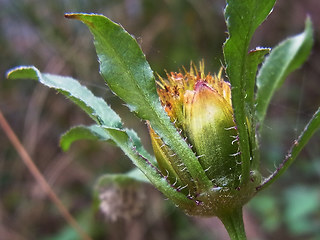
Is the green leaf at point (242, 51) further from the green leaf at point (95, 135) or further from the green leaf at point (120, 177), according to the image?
the green leaf at point (120, 177)

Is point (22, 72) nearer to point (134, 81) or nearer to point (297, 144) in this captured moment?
point (134, 81)

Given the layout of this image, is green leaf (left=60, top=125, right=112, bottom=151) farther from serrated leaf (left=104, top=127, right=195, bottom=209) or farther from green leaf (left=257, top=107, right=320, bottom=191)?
green leaf (left=257, top=107, right=320, bottom=191)

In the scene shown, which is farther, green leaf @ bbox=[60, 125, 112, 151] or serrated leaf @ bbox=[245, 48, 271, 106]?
green leaf @ bbox=[60, 125, 112, 151]

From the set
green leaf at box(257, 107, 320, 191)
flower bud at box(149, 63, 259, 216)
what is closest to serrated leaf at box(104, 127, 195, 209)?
flower bud at box(149, 63, 259, 216)

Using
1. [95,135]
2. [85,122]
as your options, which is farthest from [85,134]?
[85,122]

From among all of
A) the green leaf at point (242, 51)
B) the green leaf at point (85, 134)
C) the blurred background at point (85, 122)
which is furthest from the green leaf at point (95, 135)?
the blurred background at point (85, 122)

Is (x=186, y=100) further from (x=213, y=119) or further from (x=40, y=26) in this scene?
(x=40, y=26)
